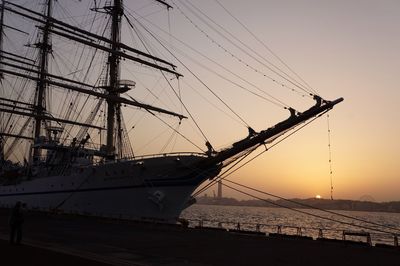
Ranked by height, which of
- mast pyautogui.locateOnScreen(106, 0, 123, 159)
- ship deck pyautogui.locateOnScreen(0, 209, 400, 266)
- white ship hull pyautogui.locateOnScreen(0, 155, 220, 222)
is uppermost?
mast pyautogui.locateOnScreen(106, 0, 123, 159)

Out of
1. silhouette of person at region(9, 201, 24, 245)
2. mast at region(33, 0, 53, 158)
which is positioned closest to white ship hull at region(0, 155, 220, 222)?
silhouette of person at region(9, 201, 24, 245)

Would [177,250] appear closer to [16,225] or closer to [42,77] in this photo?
[16,225]

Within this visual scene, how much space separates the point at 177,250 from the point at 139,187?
1903 centimetres

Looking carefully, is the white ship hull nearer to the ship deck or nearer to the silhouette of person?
the ship deck

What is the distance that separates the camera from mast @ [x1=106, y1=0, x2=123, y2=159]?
45.9 meters

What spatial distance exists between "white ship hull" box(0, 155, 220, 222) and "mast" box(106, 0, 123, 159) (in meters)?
6.01

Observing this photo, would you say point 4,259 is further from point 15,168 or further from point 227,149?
point 15,168

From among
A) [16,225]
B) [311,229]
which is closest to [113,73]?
[311,229]

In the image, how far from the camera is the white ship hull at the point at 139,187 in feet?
110

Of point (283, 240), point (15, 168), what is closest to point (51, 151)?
point (15, 168)

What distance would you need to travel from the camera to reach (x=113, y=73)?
1929 inches

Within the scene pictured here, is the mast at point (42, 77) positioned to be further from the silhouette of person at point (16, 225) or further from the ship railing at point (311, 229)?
the silhouette of person at point (16, 225)

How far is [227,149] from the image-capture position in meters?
34.0

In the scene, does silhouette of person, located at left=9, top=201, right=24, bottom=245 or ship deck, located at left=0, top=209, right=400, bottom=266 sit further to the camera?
silhouette of person, located at left=9, top=201, right=24, bottom=245
